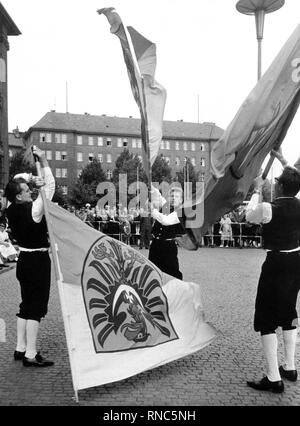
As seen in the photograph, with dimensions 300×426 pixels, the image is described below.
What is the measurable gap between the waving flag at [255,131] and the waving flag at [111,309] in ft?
3.68

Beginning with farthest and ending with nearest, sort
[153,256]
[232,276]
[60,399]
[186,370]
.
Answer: [232,276]
[153,256]
[186,370]
[60,399]

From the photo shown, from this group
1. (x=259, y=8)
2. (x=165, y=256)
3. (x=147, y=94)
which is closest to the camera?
(x=147, y=94)

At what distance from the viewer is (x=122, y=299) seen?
4.89 metres

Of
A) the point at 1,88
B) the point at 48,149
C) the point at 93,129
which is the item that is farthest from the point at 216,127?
the point at 1,88

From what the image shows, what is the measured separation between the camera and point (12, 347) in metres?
5.99

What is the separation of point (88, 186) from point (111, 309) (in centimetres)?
7898

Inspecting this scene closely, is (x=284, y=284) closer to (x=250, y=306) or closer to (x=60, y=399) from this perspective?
(x=60, y=399)

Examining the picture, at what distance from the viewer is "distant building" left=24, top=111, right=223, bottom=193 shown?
10625cm

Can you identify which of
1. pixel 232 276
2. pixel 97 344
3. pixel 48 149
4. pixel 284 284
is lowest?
pixel 232 276

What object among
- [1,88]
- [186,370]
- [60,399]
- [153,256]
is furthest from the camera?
[1,88]

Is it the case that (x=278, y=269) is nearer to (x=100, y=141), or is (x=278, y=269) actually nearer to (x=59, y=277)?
(x=59, y=277)

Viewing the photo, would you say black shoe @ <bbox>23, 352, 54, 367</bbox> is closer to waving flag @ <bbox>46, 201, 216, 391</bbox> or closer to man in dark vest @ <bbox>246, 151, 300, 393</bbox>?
waving flag @ <bbox>46, 201, 216, 391</bbox>

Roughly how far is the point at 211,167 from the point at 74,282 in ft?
5.71

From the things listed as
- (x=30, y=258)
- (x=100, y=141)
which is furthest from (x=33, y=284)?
(x=100, y=141)
